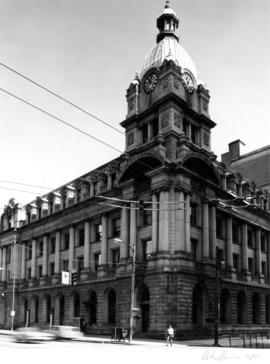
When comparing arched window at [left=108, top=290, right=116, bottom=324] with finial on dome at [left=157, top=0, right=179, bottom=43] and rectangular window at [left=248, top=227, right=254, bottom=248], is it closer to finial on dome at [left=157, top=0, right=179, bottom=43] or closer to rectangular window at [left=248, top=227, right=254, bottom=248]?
rectangular window at [left=248, top=227, right=254, bottom=248]

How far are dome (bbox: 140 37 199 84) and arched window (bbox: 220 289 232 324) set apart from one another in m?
24.0

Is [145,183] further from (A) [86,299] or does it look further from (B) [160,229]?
(A) [86,299]

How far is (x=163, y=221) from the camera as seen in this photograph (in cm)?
4338

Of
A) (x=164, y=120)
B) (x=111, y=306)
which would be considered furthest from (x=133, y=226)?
(x=164, y=120)

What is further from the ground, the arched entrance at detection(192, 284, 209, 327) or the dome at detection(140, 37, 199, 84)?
the dome at detection(140, 37, 199, 84)

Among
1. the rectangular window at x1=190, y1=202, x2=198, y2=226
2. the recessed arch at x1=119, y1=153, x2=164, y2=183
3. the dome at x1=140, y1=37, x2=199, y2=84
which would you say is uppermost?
the dome at x1=140, y1=37, x2=199, y2=84

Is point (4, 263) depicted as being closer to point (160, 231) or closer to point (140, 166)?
point (140, 166)

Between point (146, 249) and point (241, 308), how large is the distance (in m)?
14.2

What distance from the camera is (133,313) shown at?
1404 inches

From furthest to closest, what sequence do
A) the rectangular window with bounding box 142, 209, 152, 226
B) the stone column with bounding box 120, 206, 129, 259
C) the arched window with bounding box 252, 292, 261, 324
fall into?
the arched window with bounding box 252, 292, 261, 324 < the stone column with bounding box 120, 206, 129, 259 < the rectangular window with bounding box 142, 209, 152, 226

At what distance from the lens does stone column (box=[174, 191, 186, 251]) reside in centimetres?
4284

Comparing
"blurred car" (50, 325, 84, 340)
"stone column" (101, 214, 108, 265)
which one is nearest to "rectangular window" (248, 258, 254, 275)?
"stone column" (101, 214, 108, 265)

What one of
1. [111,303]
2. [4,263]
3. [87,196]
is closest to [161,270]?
[111,303]

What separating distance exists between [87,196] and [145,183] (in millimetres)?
12317
